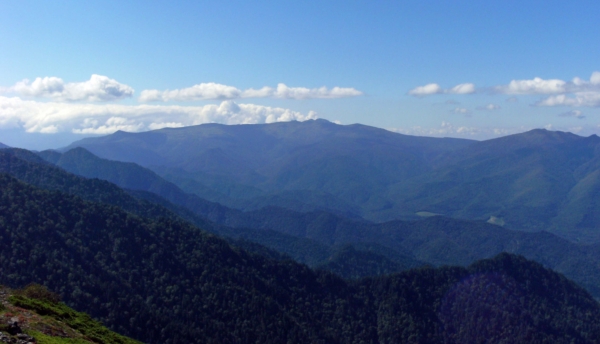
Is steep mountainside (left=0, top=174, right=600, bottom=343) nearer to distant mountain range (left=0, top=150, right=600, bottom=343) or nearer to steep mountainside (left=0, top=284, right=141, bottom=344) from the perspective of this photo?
distant mountain range (left=0, top=150, right=600, bottom=343)

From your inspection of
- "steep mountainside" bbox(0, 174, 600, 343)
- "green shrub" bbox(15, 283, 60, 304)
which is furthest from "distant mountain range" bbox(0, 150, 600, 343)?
"green shrub" bbox(15, 283, 60, 304)

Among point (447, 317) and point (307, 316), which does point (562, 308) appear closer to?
point (447, 317)

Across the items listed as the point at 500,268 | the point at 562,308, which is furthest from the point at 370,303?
the point at 562,308

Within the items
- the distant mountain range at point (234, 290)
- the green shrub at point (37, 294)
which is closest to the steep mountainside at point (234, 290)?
the distant mountain range at point (234, 290)

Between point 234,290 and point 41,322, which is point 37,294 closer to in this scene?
point 41,322

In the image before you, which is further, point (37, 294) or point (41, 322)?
point (37, 294)

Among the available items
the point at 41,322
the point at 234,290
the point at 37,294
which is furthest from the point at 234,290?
the point at 41,322
